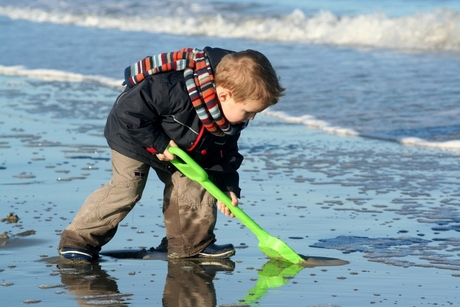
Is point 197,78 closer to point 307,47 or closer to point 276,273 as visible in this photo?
point 276,273

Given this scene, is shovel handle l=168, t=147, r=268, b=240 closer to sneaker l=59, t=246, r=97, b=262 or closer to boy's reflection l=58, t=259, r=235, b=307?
boy's reflection l=58, t=259, r=235, b=307

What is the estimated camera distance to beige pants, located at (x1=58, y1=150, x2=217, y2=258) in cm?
368

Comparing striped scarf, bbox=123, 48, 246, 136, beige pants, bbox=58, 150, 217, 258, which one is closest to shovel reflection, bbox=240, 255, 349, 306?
beige pants, bbox=58, 150, 217, 258

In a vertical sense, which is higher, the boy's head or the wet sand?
the boy's head

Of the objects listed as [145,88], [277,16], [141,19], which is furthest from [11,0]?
[145,88]

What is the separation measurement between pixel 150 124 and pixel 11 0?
23.5 meters

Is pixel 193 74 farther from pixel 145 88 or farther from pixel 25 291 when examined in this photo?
pixel 25 291

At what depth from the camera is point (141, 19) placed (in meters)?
19.9

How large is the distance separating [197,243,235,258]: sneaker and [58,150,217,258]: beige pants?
25mm

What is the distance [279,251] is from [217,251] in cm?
30

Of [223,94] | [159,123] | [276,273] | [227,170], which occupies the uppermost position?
[223,94]

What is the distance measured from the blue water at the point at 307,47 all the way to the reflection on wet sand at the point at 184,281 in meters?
3.32

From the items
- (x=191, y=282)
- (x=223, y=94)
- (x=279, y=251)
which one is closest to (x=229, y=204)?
(x=279, y=251)

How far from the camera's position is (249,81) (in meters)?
3.27
